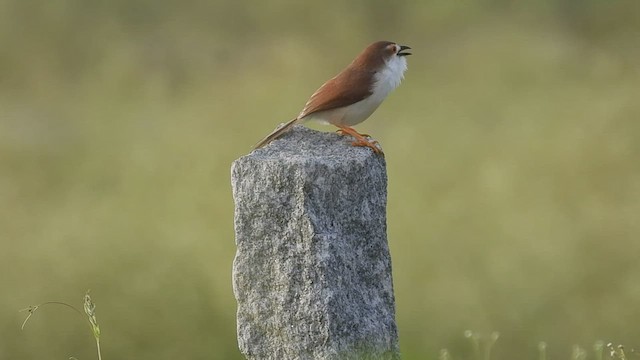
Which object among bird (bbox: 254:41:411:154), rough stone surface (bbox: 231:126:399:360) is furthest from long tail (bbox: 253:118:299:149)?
rough stone surface (bbox: 231:126:399:360)

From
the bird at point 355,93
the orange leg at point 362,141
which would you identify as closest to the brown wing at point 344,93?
the bird at point 355,93

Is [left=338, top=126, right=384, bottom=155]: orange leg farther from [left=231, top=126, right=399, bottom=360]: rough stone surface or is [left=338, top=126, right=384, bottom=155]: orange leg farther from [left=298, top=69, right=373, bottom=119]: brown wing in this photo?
[left=298, top=69, right=373, bottom=119]: brown wing

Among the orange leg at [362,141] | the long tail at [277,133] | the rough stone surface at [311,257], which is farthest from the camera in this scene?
the long tail at [277,133]

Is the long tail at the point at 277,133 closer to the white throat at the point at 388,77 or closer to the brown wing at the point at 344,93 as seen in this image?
the brown wing at the point at 344,93

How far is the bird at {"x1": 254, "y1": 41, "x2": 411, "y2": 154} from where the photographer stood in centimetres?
454

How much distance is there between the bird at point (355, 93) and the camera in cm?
454

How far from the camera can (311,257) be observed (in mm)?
3969

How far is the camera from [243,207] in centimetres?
411

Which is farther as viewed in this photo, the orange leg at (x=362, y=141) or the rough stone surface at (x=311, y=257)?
the orange leg at (x=362, y=141)

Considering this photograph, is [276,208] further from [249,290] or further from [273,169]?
[249,290]

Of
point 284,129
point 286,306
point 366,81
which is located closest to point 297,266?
point 286,306

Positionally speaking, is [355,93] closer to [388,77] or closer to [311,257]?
[388,77]

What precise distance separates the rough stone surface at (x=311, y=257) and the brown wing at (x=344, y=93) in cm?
34

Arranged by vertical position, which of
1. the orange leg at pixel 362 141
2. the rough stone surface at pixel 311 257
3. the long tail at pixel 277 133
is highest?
the long tail at pixel 277 133
